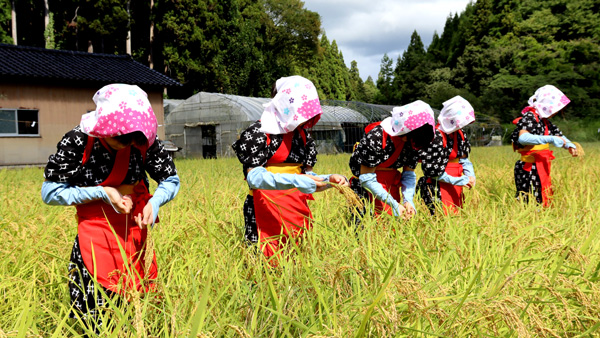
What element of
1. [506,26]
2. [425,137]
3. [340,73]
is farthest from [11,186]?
[340,73]

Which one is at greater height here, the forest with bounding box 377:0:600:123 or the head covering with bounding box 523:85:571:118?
the forest with bounding box 377:0:600:123

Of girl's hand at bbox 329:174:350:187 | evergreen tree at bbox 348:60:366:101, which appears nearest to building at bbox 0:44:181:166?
girl's hand at bbox 329:174:350:187

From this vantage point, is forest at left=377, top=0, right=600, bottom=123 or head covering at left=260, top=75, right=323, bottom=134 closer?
head covering at left=260, top=75, right=323, bottom=134

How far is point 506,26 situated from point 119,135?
38204 mm

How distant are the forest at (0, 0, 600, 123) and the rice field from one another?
23053mm

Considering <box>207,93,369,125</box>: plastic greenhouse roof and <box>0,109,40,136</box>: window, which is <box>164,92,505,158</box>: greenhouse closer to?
<box>207,93,369,125</box>: plastic greenhouse roof

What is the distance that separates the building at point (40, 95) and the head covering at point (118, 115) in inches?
552

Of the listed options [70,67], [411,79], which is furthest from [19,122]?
[411,79]

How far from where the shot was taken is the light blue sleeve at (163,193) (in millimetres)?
1808

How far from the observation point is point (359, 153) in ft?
9.46

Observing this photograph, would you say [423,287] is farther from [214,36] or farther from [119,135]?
[214,36]

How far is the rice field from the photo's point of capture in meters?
1.50

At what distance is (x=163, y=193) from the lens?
1.90m

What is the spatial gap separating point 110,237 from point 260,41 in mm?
29672
